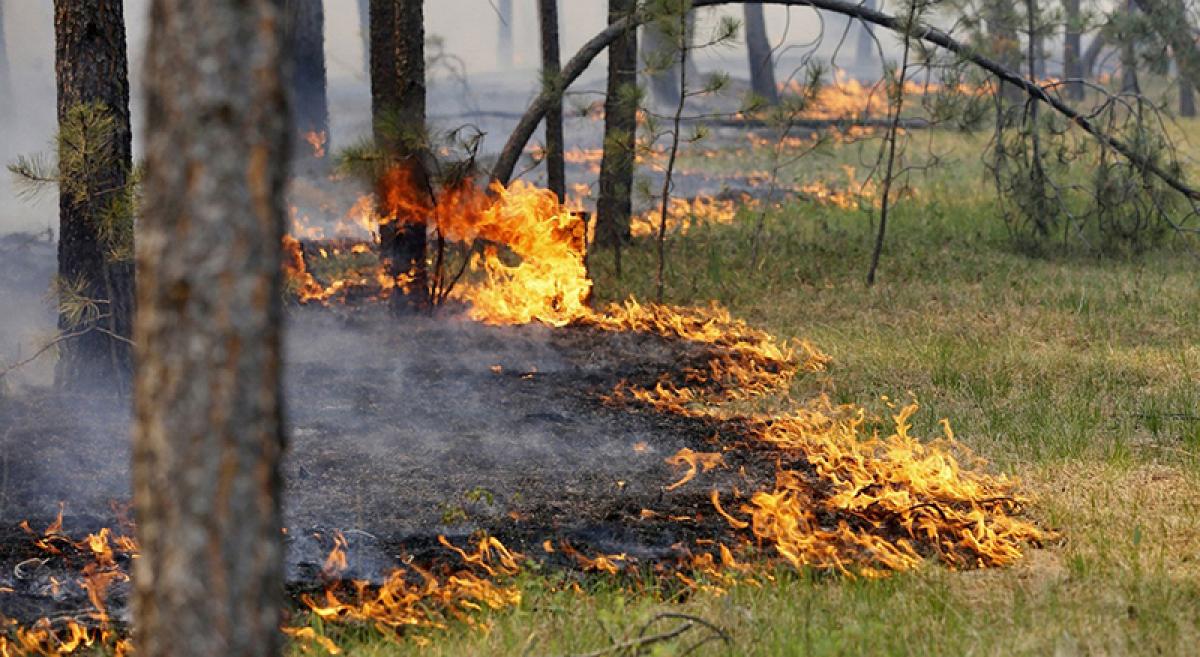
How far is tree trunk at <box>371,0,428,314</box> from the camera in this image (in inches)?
359

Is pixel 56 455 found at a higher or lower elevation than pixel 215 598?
lower

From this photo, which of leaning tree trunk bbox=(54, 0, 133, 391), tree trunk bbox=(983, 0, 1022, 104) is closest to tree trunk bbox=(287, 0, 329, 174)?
tree trunk bbox=(983, 0, 1022, 104)

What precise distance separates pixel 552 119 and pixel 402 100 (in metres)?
2.56

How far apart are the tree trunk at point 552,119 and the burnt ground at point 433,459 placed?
295 cm

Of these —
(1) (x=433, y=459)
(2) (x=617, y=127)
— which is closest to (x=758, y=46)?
(2) (x=617, y=127)

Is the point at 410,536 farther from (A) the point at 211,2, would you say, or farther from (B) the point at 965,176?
(B) the point at 965,176

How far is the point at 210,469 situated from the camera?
84.0 inches

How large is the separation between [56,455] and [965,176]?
49.6ft

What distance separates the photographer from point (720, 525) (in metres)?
5.14

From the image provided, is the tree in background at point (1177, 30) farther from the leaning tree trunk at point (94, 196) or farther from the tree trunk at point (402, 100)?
the leaning tree trunk at point (94, 196)

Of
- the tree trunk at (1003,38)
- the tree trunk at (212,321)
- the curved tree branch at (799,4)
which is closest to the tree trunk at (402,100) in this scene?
the curved tree branch at (799,4)

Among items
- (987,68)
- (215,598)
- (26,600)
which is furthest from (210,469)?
(987,68)

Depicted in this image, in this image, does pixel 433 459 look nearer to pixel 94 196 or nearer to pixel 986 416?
pixel 94 196

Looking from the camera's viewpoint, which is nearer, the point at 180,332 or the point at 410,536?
the point at 180,332
